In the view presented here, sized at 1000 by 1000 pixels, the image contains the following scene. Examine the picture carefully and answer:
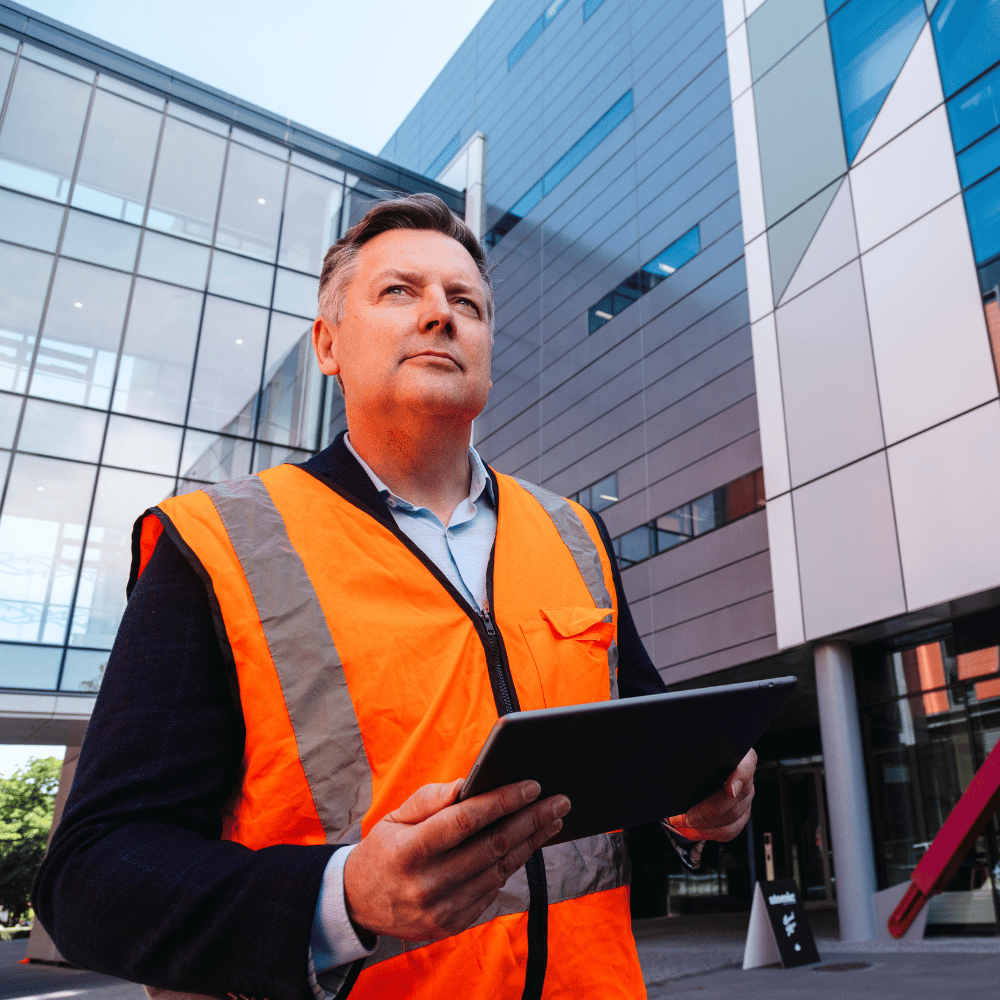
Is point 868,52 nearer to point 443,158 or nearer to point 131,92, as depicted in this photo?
point 131,92

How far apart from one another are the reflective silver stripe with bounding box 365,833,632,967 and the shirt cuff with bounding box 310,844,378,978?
17 centimetres

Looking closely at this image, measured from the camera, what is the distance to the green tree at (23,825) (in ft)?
96.3

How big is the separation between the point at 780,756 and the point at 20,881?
1044 inches

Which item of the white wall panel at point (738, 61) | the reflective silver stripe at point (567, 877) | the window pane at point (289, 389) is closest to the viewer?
the reflective silver stripe at point (567, 877)

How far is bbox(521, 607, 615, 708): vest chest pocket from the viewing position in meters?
1.58

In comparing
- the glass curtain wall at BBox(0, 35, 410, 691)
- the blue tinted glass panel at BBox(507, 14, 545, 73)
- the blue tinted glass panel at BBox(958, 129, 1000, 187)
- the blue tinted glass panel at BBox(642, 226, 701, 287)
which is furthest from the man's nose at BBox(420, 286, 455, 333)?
the blue tinted glass panel at BBox(507, 14, 545, 73)

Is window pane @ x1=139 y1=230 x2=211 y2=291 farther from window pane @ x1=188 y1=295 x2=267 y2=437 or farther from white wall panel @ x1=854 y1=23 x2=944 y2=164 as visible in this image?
white wall panel @ x1=854 y1=23 x2=944 y2=164

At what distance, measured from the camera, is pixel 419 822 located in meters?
1.00

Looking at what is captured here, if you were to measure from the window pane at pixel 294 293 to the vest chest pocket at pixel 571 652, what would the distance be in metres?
15.6

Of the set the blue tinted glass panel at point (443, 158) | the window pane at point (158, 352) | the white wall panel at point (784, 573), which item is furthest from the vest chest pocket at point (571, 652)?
the blue tinted glass panel at point (443, 158)

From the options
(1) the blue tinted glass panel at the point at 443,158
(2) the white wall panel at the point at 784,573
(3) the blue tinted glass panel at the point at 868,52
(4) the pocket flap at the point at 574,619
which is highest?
(1) the blue tinted glass panel at the point at 443,158

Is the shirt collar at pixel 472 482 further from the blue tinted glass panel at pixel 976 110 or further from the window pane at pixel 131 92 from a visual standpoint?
the window pane at pixel 131 92

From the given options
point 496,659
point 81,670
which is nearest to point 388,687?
point 496,659

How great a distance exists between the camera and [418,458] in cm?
189
